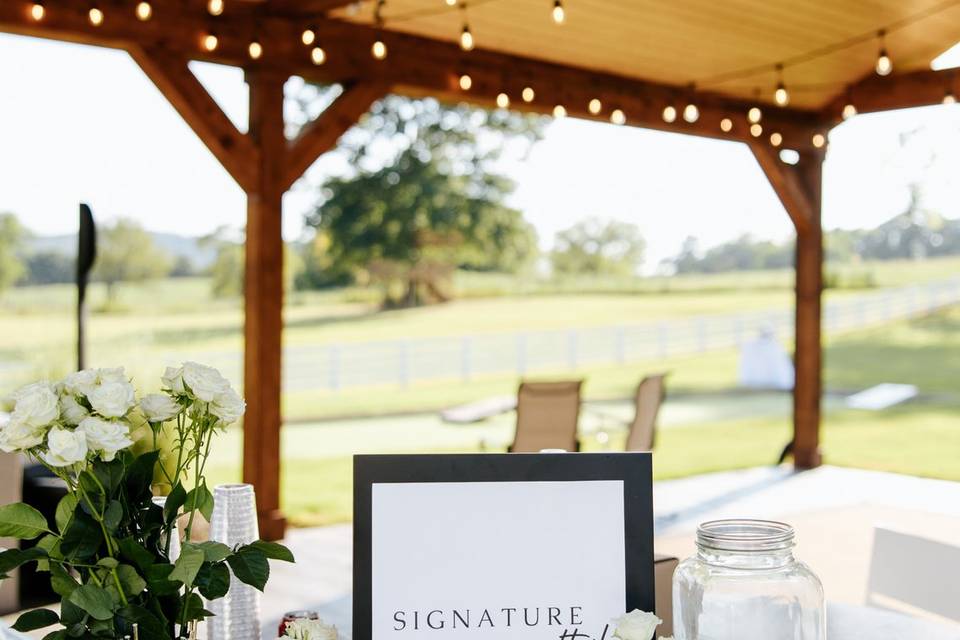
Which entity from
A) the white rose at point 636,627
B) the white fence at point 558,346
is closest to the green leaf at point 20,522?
the white rose at point 636,627

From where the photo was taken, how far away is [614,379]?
1728 cm

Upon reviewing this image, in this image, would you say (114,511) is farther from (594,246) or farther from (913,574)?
(594,246)

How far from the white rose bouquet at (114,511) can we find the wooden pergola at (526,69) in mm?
3882

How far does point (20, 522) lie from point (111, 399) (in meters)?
0.19

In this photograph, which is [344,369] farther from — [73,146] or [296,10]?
[296,10]

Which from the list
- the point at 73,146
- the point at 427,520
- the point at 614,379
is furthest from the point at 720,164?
the point at 427,520

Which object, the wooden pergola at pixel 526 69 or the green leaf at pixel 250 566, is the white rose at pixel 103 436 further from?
the wooden pergola at pixel 526 69

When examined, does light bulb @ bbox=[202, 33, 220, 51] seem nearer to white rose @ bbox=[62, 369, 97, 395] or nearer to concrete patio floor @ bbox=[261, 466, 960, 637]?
concrete patio floor @ bbox=[261, 466, 960, 637]

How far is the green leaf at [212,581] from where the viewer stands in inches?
47.7

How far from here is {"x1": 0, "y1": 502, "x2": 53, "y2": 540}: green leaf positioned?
1180 millimetres

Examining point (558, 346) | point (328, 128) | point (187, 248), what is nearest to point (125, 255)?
point (187, 248)

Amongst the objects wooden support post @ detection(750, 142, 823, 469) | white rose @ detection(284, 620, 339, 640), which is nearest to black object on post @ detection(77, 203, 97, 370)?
white rose @ detection(284, 620, 339, 640)

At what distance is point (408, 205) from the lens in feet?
55.8

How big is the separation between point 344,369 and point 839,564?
37.1 ft
